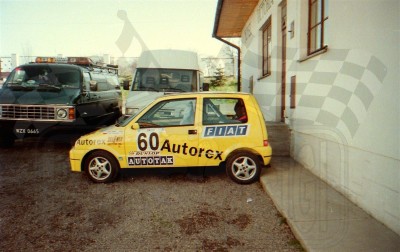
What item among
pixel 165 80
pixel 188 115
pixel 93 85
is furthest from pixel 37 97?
pixel 188 115

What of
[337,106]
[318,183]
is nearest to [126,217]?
[318,183]

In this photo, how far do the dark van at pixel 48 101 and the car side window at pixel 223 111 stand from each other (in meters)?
3.88

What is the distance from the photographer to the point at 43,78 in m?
8.41

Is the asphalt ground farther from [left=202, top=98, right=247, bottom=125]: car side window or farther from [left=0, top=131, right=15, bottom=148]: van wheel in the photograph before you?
[left=0, top=131, right=15, bottom=148]: van wheel

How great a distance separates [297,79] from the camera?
6.43 m

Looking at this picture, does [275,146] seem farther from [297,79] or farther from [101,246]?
[101,246]

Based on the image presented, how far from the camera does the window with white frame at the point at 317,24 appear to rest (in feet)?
18.4

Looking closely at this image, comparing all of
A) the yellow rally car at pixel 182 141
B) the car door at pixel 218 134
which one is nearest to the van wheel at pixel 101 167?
the yellow rally car at pixel 182 141

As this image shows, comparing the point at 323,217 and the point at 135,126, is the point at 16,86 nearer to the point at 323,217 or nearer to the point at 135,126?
the point at 135,126

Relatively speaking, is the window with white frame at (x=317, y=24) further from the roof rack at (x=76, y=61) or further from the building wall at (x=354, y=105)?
the roof rack at (x=76, y=61)

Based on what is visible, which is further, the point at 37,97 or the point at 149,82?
the point at 149,82

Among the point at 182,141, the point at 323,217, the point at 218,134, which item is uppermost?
the point at 218,134

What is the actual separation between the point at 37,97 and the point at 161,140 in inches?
168

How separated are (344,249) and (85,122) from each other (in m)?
6.78
